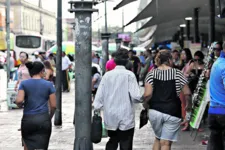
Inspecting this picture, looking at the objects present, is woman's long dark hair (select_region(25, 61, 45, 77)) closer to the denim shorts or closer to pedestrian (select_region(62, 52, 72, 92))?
the denim shorts

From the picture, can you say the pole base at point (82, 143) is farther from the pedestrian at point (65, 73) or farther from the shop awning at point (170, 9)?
the pedestrian at point (65, 73)

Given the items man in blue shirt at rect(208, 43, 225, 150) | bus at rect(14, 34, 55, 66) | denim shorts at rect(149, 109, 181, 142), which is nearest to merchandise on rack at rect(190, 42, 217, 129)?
denim shorts at rect(149, 109, 181, 142)

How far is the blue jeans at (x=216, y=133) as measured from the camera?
7641 mm

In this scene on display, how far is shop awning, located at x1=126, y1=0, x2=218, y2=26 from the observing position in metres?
19.3

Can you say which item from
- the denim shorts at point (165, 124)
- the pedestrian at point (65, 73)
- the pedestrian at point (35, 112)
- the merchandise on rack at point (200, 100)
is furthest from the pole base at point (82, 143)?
the pedestrian at point (65, 73)

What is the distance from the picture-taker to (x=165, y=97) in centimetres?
786

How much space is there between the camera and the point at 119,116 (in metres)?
7.82

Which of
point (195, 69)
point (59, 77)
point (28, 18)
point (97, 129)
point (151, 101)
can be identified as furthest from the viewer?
point (28, 18)

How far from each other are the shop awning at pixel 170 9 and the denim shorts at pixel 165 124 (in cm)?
922

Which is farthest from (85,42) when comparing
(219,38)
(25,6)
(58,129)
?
(25,6)

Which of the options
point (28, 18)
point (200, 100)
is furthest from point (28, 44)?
point (28, 18)

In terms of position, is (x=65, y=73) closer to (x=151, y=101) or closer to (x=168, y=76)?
(x=151, y=101)

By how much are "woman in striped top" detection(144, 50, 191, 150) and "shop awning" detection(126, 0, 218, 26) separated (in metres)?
9.11

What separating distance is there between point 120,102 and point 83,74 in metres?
0.60
